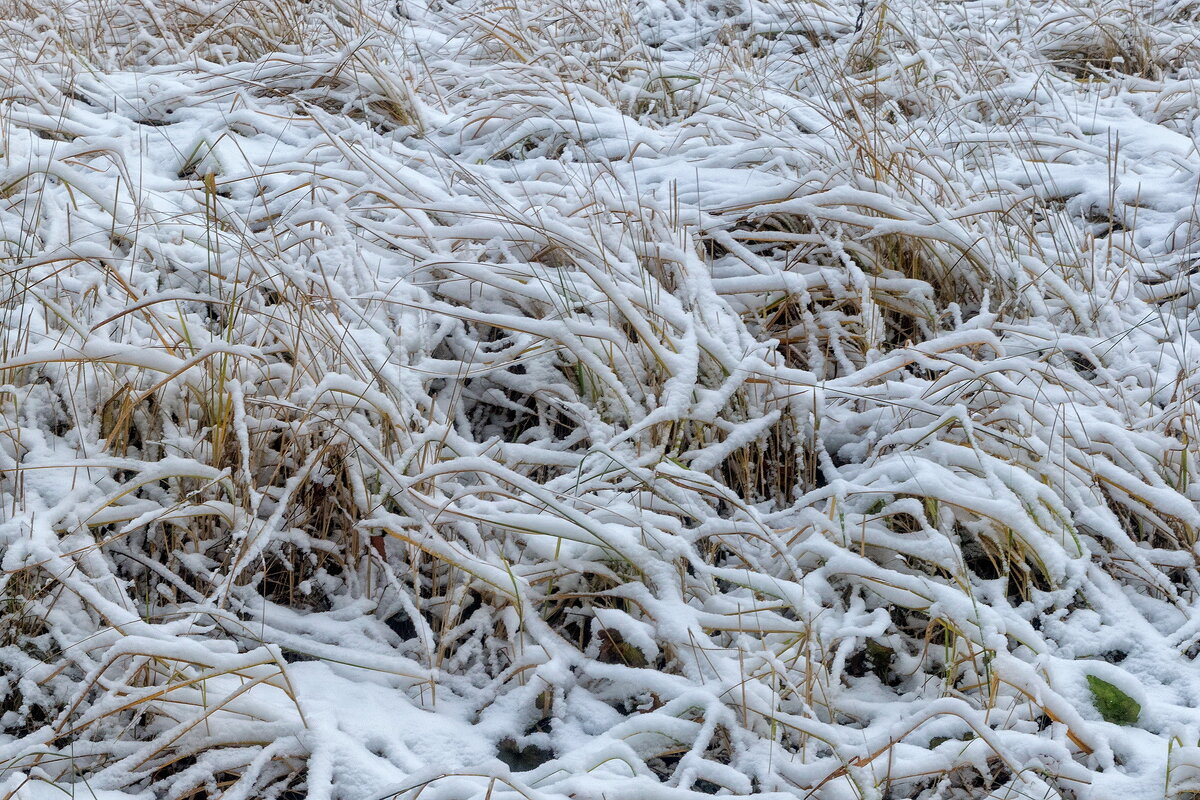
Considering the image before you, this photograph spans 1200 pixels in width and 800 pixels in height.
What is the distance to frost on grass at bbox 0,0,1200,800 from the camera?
4.57 ft

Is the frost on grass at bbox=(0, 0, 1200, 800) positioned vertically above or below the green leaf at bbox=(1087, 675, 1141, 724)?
above

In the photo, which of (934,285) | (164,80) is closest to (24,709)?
(934,285)

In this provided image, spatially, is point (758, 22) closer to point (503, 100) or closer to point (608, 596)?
point (503, 100)

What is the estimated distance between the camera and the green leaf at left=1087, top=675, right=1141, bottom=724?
1.44m

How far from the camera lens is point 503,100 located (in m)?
3.03

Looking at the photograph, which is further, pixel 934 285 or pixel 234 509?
pixel 934 285

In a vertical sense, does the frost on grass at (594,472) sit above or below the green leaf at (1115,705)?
above

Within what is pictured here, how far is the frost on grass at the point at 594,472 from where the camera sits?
1.39 m

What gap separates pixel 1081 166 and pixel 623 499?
79.3 inches

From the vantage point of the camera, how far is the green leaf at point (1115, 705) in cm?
144

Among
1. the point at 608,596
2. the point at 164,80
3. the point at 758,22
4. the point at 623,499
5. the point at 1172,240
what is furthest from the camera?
the point at 758,22

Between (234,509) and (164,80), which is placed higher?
(164,80)

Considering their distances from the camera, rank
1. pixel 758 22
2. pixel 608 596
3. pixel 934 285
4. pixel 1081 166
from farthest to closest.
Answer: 1. pixel 758 22
2. pixel 1081 166
3. pixel 934 285
4. pixel 608 596

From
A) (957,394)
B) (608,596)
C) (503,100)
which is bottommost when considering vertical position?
(608,596)
